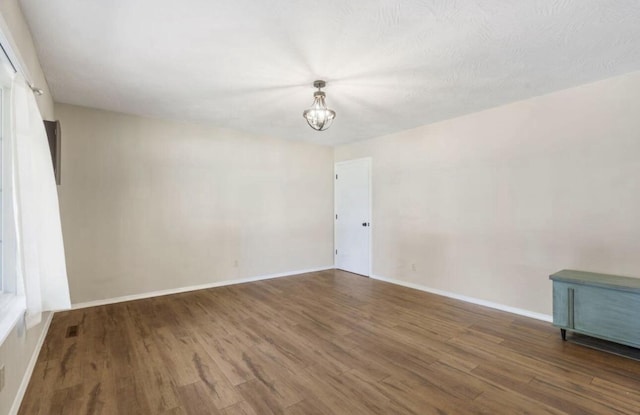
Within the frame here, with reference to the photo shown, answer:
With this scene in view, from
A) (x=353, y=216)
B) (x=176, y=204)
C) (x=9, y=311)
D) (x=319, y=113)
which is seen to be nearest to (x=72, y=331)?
(x=9, y=311)

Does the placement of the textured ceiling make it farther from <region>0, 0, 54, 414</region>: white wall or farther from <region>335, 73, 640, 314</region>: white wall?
<region>335, 73, 640, 314</region>: white wall

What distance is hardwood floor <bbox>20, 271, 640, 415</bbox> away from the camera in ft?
6.28

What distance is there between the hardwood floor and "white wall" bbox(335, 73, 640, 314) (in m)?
0.59

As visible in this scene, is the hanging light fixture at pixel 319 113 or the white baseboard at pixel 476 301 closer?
the hanging light fixture at pixel 319 113

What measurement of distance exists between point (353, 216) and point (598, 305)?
359 cm

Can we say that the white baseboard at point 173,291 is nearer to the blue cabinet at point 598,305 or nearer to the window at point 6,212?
A: the window at point 6,212

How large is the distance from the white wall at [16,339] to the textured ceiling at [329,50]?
0.32 feet

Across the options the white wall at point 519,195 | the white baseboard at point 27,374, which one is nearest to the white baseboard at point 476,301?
the white wall at point 519,195

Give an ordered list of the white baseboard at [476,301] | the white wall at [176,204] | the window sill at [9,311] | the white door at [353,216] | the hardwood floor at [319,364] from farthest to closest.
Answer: the white door at [353,216] → the white wall at [176,204] → the white baseboard at [476,301] → the hardwood floor at [319,364] → the window sill at [9,311]

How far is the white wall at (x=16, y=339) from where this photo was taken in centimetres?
161

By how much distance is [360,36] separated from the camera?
211 centimetres

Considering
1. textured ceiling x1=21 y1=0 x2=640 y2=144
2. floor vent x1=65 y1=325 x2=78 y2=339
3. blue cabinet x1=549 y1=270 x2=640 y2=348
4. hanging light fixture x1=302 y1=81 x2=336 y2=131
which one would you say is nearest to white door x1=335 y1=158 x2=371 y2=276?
textured ceiling x1=21 y1=0 x2=640 y2=144

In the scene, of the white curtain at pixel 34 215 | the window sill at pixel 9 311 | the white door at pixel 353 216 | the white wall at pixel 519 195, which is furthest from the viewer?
the white door at pixel 353 216

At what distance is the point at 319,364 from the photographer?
2.39m
